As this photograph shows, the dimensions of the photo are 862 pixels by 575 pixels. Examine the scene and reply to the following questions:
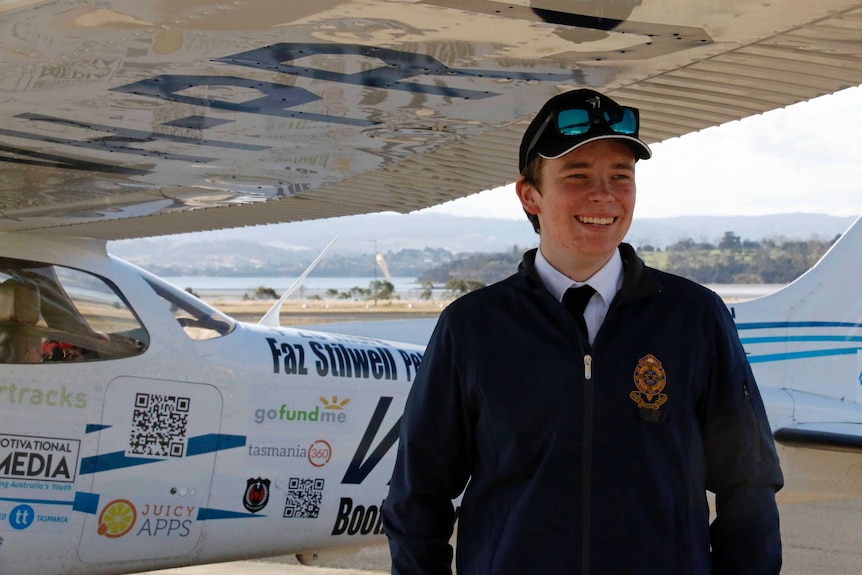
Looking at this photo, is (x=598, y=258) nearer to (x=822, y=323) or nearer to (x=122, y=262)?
(x=122, y=262)

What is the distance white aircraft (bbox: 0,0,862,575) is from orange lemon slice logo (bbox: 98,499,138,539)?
1cm

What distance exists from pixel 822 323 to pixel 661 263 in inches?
4664

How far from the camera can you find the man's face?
205cm

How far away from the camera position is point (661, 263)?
405 feet

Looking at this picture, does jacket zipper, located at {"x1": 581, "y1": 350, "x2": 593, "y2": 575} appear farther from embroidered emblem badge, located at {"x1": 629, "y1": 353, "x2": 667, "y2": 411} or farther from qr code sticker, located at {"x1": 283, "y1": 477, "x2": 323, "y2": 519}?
qr code sticker, located at {"x1": 283, "y1": 477, "x2": 323, "y2": 519}

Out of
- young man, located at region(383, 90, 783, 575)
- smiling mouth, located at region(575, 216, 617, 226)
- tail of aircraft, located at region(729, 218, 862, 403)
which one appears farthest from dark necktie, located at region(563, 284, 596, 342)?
tail of aircraft, located at region(729, 218, 862, 403)

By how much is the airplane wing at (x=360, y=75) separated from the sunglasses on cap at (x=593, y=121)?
14 cm

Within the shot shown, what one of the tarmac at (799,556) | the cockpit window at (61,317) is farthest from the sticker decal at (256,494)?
the tarmac at (799,556)

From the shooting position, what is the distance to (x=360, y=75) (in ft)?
7.74

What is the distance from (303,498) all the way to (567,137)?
3.70 metres

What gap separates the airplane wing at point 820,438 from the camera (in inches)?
245

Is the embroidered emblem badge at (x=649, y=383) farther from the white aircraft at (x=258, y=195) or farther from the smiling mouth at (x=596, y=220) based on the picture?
the white aircraft at (x=258, y=195)

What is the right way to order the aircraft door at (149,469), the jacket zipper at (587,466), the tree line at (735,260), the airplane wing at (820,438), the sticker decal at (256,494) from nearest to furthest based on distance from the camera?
the jacket zipper at (587,466), the aircraft door at (149,469), the sticker decal at (256,494), the airplane wing at (820,438), the tree line at (735,260)

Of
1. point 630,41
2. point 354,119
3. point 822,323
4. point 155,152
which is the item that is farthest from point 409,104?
point 822,323
